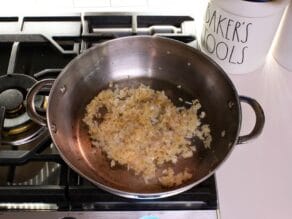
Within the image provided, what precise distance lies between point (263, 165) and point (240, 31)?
196 millimetres

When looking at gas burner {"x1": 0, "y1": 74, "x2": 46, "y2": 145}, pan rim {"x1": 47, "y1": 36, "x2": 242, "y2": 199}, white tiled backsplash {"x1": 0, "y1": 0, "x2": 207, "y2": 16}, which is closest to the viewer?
pan rim {"x1": 47, "y1": 36, "x2": 242, "y2": 199}

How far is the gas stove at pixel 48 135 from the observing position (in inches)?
22.0

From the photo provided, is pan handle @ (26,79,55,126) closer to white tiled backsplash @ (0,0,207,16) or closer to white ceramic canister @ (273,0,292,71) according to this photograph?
white tiled backsplash @ (0,0,207,16)

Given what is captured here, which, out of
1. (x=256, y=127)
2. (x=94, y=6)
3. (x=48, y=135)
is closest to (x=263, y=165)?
(x=256, y=127)

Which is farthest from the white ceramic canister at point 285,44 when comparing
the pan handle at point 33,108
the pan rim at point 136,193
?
the pan handle at point 33,108

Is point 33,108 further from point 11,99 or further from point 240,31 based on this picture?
point 240,31

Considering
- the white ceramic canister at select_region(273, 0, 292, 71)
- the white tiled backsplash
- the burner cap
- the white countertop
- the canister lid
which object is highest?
the white tiled backsplash

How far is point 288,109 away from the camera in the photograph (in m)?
0.69

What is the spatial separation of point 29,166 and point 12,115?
81mm

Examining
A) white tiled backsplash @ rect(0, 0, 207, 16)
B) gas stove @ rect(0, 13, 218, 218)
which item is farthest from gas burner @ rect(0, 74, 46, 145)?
white tiled backsplash @ rect(0, 0, 207, 16)

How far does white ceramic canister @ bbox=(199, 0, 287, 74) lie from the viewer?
2.07ft

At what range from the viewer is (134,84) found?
2.31ft

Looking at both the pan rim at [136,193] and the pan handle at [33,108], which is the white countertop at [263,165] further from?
the pan handle at [33,108]

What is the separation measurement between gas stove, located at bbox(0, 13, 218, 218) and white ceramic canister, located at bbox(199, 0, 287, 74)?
46 millimetres
